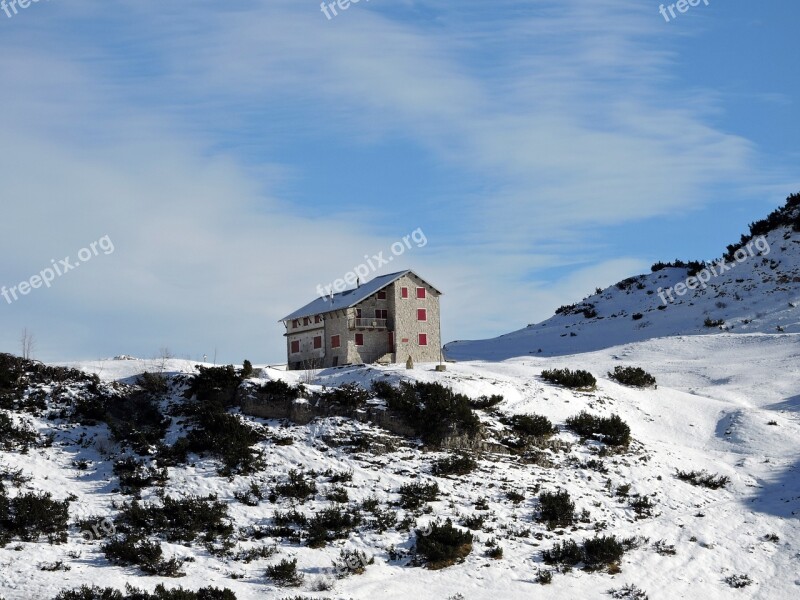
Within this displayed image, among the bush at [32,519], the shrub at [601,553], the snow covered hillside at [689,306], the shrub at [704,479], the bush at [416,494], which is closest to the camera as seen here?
the bush at [32,519]

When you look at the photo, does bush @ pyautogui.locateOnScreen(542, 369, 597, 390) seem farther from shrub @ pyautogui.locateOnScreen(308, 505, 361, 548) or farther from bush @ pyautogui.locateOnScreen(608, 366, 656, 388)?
shrub @ pyautogui.locateOnScreen(308, 505, 361, 548)

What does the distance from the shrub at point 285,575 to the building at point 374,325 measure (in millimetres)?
29060

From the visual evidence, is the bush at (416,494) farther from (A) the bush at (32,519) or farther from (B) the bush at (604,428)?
(A) the bush at (32,519)

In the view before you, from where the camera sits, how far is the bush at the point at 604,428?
3378 cm

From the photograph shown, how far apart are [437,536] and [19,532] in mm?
11443

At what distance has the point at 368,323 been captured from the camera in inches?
2020

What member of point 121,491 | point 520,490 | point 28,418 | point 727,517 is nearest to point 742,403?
point 727,517

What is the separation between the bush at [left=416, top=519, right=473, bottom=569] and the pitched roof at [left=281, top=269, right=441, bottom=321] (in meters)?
27.5

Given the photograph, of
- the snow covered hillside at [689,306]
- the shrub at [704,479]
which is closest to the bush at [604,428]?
the shrub at [704,479]

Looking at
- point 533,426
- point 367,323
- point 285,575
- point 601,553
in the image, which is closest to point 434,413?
point 533,426

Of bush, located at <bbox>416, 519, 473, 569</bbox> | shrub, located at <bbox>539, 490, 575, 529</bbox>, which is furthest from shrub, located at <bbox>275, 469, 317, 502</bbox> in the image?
shrub, located at <bbox>539, 490, 575, 529</bbox>

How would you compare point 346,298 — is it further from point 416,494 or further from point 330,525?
point 330,525

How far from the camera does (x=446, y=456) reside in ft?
101

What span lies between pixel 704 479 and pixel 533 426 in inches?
260
